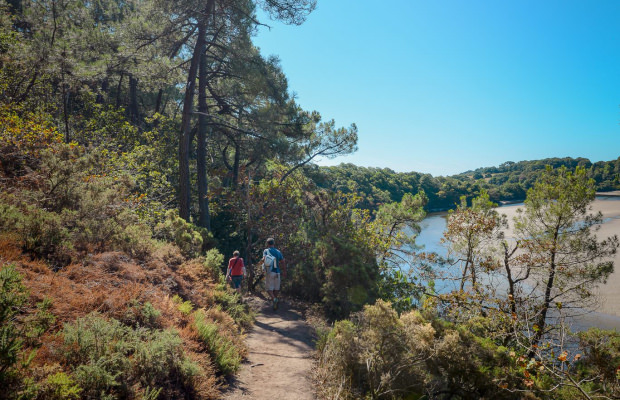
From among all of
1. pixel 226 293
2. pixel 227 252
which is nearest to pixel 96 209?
pixel 226 293

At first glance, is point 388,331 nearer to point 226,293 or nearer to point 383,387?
point 383,387

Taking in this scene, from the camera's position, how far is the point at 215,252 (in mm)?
8312

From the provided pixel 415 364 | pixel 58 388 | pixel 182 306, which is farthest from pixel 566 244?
pixel 58 388

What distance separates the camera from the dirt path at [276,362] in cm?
424

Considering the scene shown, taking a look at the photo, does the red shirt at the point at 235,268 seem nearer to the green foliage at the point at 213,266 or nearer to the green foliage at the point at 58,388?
the green foliage at the point at 213,266

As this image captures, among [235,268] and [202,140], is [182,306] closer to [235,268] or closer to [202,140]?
[235,268]

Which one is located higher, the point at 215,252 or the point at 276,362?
the point at 215,252

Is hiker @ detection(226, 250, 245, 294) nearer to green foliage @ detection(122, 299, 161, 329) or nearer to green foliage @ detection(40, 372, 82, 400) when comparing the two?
green foliage @ detection(122, 299, 161, 329)

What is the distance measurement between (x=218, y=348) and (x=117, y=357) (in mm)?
1879

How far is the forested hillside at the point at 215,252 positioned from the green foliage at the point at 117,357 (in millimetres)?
20

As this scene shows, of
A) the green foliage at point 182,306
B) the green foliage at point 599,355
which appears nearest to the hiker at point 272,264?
the green foliage at point 182,306

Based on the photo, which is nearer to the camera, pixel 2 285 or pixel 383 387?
pixel 2 285

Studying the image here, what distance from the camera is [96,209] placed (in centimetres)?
589

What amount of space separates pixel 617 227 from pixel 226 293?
36.5m
